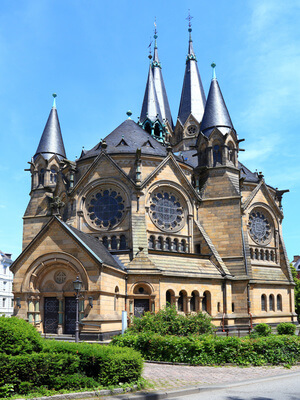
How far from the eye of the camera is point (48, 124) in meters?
44.2

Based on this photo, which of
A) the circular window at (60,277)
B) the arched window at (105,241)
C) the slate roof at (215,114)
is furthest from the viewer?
the slate roof at (215,114)

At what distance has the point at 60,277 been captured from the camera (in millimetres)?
25797

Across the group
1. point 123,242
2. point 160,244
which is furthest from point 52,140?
point 160,244

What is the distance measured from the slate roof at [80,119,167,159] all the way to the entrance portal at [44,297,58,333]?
13.4 m

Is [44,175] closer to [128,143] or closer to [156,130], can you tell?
[128,143]

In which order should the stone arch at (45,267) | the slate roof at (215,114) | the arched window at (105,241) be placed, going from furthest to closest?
the slate roof at (215,114), the arched window at (105,241), the stone arch at (45,267)

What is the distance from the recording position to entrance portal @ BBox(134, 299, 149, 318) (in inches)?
1112

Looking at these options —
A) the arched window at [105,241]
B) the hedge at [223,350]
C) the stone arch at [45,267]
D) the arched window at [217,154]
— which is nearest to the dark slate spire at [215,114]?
the arched window at [217,154]

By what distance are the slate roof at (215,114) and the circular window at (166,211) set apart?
26.9ft

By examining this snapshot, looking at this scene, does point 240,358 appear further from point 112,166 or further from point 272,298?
point 272,298

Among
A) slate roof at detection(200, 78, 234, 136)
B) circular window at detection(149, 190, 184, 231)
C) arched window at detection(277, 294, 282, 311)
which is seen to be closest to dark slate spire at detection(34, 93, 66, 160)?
circular window at detection(149, 190, 184, 231)

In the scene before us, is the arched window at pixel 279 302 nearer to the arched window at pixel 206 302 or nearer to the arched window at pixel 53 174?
the arched window at pixel 206 302

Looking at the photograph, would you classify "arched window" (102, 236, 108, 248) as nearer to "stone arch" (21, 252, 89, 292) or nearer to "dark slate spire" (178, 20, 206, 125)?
"stone arch" (21, 252, 89, 292)

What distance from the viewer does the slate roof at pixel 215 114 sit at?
3988cm
